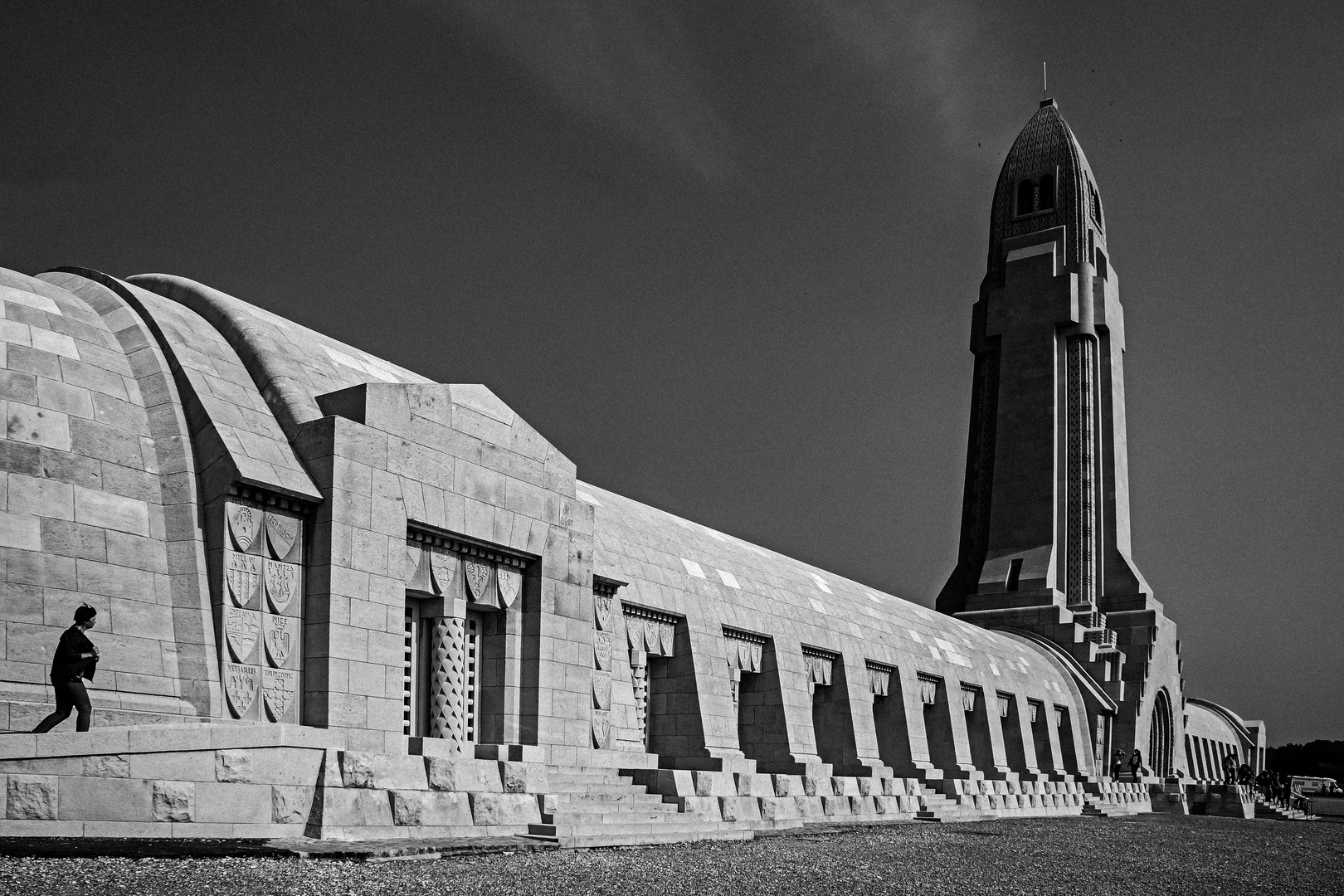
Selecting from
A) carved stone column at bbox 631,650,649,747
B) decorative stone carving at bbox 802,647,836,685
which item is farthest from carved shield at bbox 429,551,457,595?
decorative stone carving at bbox 802,647,836,685

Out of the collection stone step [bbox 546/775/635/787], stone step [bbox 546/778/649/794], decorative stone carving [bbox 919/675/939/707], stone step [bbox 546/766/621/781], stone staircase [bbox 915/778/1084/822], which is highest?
decorative stone carving [bbox 919/675/939/707]

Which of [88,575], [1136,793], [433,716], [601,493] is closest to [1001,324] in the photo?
[1136,793]

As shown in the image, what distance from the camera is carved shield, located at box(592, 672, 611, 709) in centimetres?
2352

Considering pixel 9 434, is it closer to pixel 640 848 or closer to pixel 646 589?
pixel 640 848

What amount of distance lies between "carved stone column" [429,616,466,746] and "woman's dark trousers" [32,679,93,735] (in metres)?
6.24

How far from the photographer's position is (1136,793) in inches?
1660

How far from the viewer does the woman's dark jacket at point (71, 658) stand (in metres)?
12.4

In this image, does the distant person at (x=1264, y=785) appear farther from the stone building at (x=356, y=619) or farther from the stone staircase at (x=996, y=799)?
the stone building at (x=356, y=619)

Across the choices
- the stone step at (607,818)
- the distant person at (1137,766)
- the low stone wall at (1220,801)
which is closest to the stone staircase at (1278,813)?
the low stone wall at (1220,801)

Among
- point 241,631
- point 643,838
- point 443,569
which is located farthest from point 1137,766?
point 241,631

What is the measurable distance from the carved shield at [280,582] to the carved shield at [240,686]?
82cm

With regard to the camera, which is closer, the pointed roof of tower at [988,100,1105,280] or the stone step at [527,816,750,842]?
the stone step at [527,816,750,842]

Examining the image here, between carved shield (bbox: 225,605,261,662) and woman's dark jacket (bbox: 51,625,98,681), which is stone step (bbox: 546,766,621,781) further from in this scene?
woman's dark jacket (bbox: 51,625,98,681)

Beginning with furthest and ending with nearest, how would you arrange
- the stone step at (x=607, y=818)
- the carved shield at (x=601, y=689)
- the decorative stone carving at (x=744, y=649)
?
the decorative stone carving at (x=744, y=649)
the carved shield at (x=601, y=689)
the stone step at (x=607, y=818)
